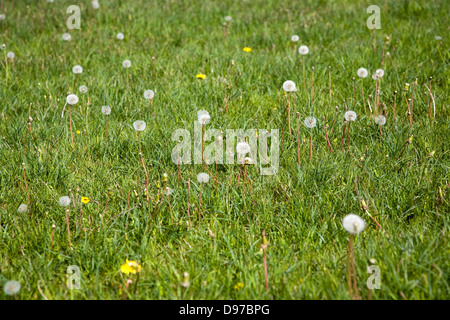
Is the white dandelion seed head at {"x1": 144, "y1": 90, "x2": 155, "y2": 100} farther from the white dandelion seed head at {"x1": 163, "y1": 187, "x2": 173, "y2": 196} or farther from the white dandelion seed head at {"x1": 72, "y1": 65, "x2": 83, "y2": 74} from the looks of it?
the white dandelion seed head at {"x1": 163, "y1": 187, "x2": 173, "y2": 196}

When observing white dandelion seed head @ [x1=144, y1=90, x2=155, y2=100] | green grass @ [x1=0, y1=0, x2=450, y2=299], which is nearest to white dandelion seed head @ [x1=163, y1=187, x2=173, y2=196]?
green grass @ [x1=0, y1=0, x2=450, y2=299]

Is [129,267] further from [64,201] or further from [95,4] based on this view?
[95,4]

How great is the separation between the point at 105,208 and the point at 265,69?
85.7 inches

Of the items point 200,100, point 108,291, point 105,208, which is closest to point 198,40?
point 200,100

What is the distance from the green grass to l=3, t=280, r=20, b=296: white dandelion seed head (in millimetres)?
82

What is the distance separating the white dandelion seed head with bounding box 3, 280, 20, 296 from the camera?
165 centimetres

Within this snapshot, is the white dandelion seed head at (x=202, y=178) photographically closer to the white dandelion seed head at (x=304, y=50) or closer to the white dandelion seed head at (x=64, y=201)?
the white dandelion seed head at (x=64, y=201)

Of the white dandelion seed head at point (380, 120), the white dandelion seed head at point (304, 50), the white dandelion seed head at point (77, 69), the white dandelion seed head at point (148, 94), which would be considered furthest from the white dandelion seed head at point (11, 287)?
the white dandelion seed head at point (304, 50)

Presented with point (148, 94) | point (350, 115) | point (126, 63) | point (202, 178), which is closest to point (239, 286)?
point (202, 178)

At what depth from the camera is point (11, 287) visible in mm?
A: 1661

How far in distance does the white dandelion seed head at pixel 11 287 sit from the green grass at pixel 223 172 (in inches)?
3.2

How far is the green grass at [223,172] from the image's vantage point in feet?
5.87

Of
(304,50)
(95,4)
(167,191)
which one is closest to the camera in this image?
(167,191)

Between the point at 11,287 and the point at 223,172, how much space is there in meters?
1.26
